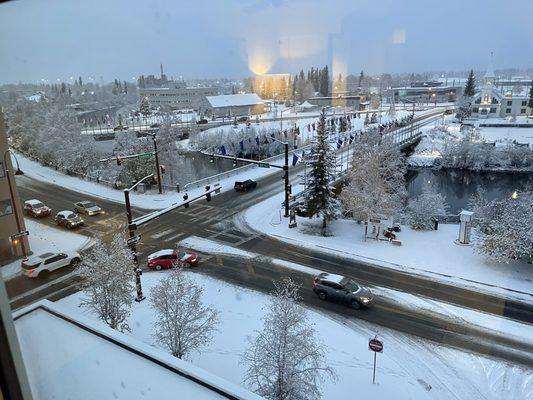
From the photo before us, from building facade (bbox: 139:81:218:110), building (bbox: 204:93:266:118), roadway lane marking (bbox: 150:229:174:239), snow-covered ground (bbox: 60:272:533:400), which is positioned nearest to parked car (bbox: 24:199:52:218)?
roadway lane marking (bbox: 150:229:174:239)

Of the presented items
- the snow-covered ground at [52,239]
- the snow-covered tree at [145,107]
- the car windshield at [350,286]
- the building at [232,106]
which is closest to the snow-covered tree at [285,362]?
the car windshield at [350,286]

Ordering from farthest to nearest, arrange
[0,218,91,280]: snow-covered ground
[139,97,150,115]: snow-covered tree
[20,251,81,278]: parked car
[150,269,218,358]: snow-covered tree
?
1. [139,97,150,115]: snow-covered tree
2. [0,218,91,280]: snow-covered ground
3. [20,251,81,278]: parked car
4. [150,269,218,358]: snow-covered tree

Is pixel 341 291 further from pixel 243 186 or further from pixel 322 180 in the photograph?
pixel 243 186

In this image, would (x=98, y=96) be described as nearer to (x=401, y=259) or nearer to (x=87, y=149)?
(x=87, y=149)

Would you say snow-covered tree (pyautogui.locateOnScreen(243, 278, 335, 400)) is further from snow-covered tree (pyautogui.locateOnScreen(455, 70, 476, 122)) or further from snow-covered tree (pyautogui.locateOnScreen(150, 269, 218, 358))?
snow-covered tree (pyautogui.locateOnScreen(455, 70, 476, 122))

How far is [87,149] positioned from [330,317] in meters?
23.0

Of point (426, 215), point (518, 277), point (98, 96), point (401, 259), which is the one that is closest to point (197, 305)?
point (401, 259)

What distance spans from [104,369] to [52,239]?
1533 cm

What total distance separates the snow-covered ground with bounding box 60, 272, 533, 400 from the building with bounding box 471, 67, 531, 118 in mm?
17686

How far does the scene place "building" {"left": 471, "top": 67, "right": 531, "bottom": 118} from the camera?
81.7 ft

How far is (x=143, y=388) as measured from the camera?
2188 millimetres

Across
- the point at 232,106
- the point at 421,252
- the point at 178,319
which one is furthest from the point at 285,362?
the point at 232,106

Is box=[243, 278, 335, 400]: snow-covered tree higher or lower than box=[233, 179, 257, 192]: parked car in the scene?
higher

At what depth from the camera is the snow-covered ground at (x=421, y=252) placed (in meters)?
12.3
